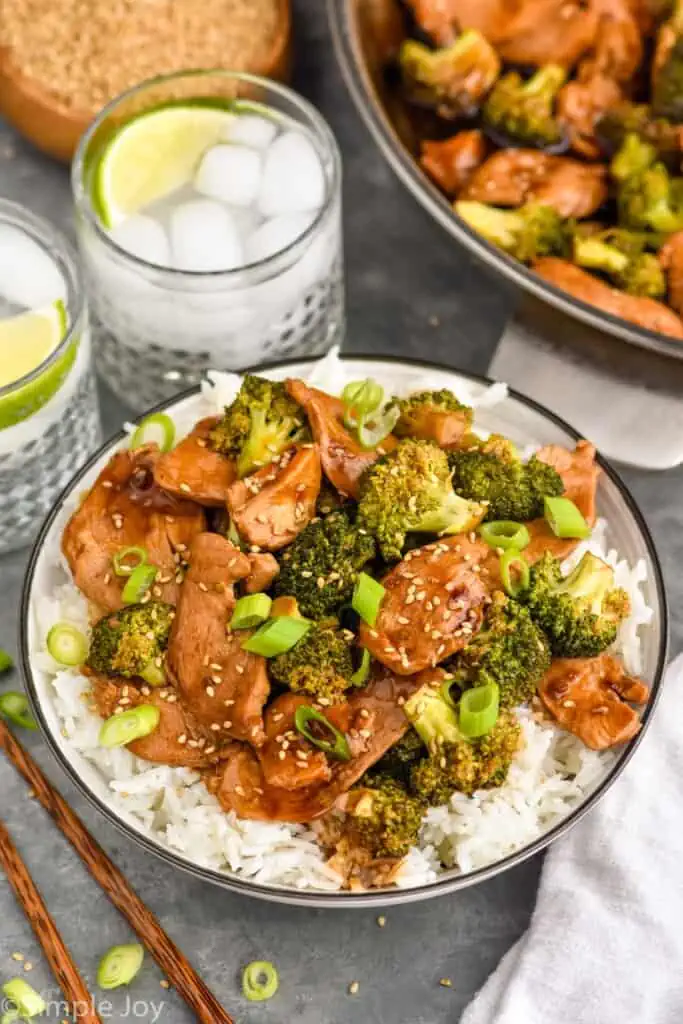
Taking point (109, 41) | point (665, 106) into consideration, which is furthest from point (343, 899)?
point (109, 41)

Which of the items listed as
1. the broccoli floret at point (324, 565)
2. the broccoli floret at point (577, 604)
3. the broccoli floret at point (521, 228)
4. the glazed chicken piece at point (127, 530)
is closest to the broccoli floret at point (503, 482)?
the broccoli floret at point (577, 604)

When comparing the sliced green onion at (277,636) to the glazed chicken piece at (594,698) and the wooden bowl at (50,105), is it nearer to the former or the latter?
the glazed chicken piece at (594,698)

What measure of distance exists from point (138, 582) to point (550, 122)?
6.25ft

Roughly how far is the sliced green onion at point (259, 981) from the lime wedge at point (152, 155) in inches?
76.4

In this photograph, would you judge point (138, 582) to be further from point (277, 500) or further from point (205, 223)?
point (205, 223)

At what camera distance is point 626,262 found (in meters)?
3.45

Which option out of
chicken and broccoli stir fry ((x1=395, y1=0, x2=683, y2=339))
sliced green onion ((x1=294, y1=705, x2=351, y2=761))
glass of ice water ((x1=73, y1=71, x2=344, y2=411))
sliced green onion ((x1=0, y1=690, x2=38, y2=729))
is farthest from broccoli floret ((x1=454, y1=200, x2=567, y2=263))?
sliced green onion ((x1=0, y1=690, x2=38, y2=729))

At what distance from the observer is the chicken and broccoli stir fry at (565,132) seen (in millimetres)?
3471

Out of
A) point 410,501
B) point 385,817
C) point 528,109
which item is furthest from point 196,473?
point 528,109

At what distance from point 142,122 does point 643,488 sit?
1739 millimetres

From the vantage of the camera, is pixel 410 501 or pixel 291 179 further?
pixel 291 179

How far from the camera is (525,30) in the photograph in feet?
12.4

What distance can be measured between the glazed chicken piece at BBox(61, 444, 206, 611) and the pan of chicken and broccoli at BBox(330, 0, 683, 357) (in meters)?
1.11

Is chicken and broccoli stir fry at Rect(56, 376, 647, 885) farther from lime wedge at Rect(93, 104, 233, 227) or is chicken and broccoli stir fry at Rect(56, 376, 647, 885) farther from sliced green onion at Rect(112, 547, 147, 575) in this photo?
lime wedge at Rect(93, 104, 233, 227)
